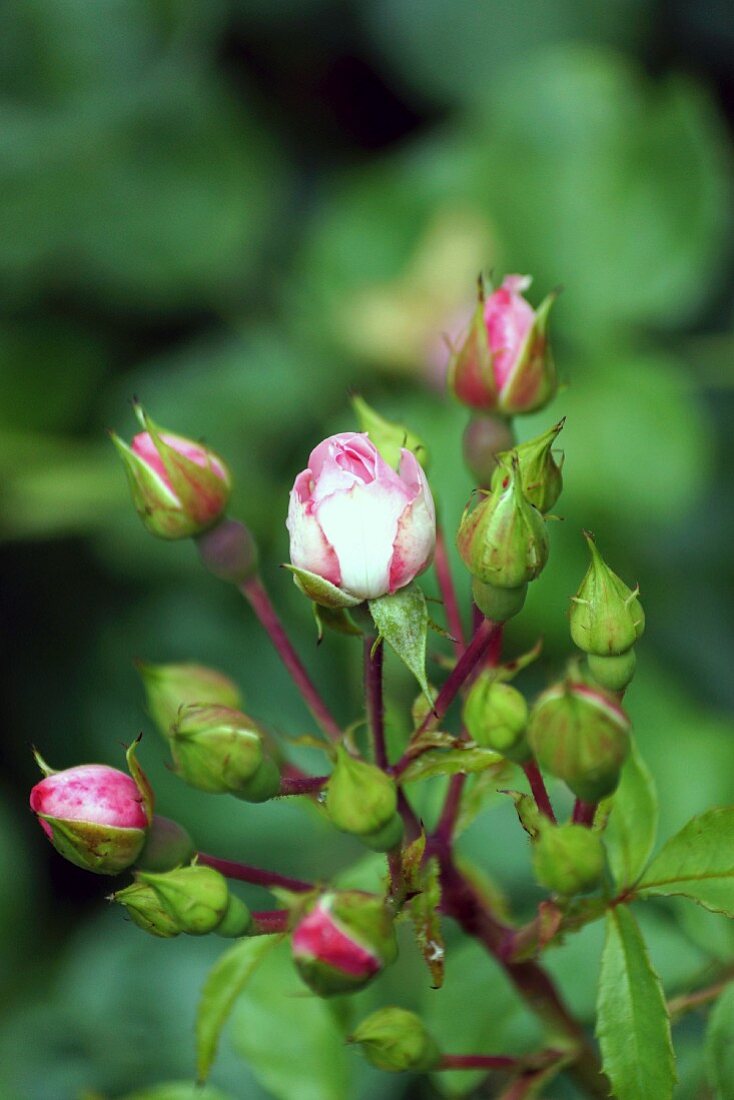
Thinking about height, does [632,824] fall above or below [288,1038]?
above

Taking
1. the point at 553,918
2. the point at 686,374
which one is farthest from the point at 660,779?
the point at 686,374

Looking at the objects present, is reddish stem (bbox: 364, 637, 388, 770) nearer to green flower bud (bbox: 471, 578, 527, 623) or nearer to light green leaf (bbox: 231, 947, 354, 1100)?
green flower bud (bbox: 471, 578, 527, 623)

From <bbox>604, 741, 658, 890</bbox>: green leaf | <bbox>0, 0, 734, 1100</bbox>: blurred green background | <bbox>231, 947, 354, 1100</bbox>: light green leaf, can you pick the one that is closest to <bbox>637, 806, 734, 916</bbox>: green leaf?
<bbox>604, 741, 658, 890</bbox>: green leaf

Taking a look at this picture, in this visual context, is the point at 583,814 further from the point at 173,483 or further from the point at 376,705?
the point at 173,483

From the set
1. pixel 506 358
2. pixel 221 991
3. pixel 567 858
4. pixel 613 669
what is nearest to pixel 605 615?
pixel 613 669

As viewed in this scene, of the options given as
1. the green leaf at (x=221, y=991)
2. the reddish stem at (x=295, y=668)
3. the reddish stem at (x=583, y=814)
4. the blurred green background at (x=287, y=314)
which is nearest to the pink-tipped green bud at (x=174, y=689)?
the reddish stem at (x=295, y=668)
